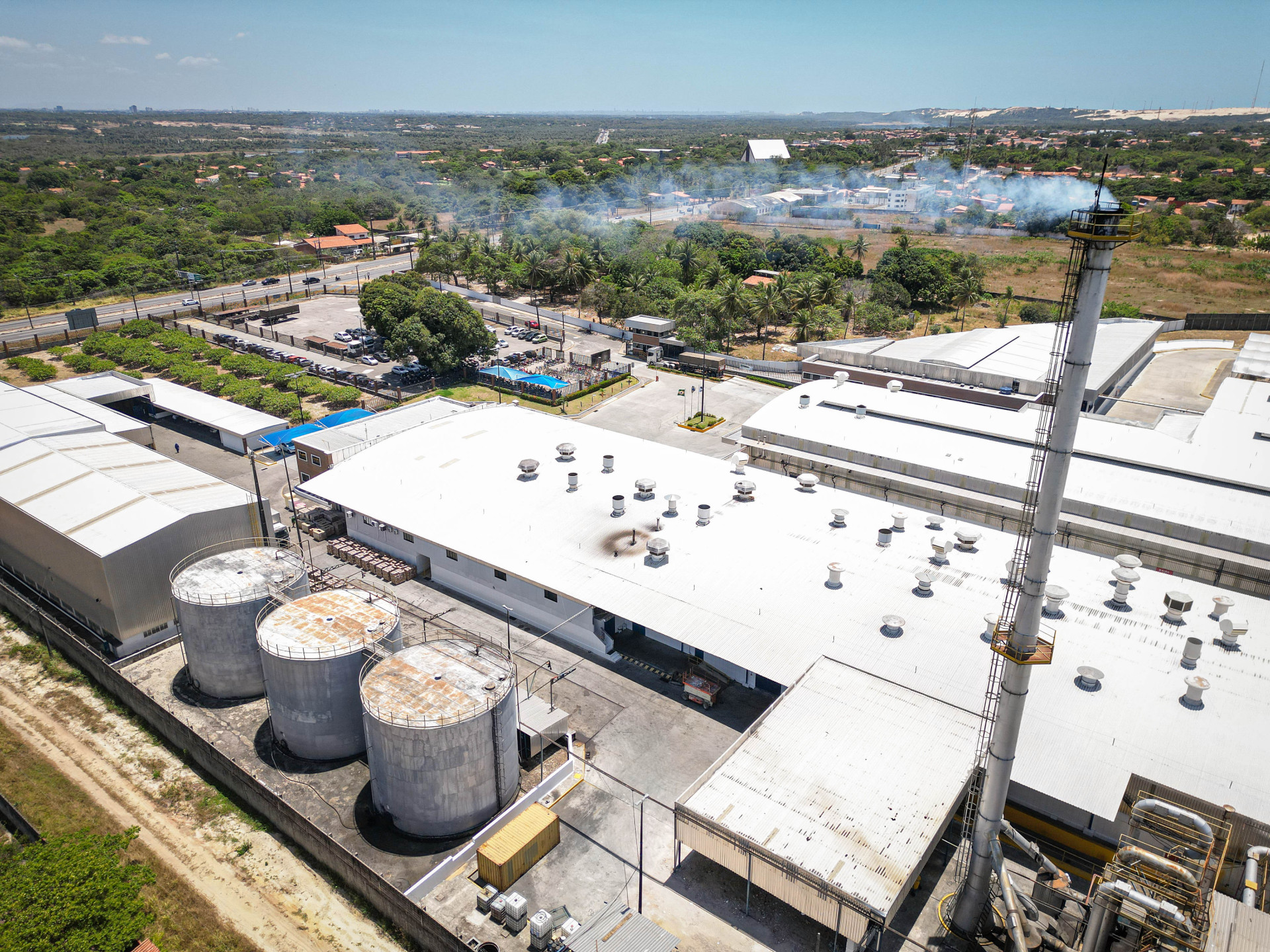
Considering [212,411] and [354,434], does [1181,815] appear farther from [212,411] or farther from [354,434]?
[212,411]

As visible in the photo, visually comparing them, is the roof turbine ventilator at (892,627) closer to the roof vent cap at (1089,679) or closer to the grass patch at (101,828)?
the roof vent cap at (1089,679)

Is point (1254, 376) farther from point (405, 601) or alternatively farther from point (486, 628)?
point (405, 601)

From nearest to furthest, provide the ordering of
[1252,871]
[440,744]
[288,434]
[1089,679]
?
1. [1252,871]
2. [440,744]
3. [1089,679]
4. [288,434]

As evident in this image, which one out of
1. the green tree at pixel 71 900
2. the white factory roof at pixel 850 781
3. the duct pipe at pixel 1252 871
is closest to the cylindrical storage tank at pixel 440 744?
the white factory roof at pixel 850 781

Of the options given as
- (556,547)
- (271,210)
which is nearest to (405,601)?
(556,547)

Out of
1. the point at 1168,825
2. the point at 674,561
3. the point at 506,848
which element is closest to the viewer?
the point at 1168,825

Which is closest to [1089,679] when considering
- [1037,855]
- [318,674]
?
[1037,855]
